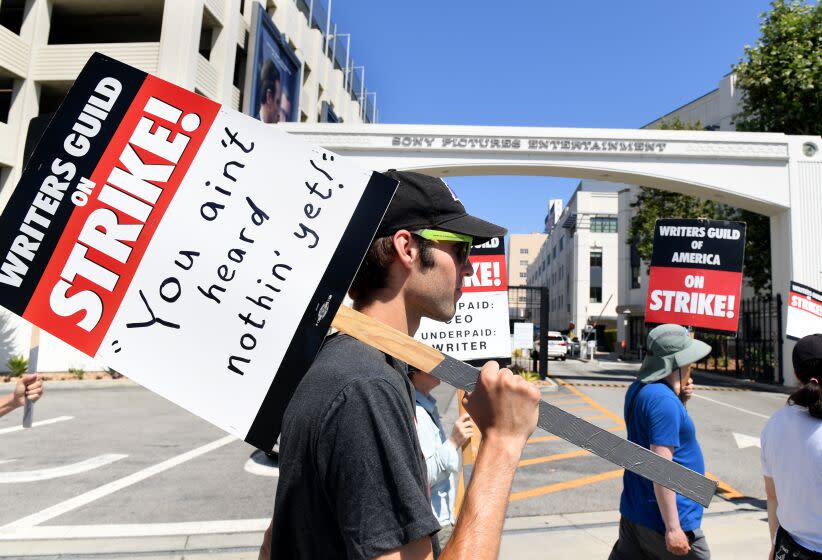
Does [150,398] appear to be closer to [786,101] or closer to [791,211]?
[791,211]

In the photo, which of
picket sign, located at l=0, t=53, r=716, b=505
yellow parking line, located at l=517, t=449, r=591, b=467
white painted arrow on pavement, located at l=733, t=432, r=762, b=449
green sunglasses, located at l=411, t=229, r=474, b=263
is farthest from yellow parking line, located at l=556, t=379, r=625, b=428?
picket sign, located at l=0, t=53, r=716, b=505

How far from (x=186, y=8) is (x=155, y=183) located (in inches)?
844

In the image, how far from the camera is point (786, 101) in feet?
66.2

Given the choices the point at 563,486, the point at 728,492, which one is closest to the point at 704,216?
the point at 728,492

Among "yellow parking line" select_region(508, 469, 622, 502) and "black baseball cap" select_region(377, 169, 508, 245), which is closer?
"black baseball cap" select_region(377, 169, 508, 245)

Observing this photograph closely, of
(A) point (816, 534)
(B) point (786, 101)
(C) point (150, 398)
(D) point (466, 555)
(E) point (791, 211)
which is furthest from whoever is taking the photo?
(B) point (786, 101)

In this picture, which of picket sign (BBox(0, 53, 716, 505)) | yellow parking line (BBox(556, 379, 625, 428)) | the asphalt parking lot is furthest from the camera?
yellow parking line (BBox(556, 379, 625, 428))

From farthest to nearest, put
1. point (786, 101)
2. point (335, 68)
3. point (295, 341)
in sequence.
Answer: point (335, 68) < point (786, 101) < point (295, 341)

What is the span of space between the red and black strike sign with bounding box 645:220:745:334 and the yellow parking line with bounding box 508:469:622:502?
230cm

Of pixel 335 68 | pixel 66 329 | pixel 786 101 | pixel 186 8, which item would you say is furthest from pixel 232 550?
pixel 335 68

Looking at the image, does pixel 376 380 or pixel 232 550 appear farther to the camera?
pixel 232 550

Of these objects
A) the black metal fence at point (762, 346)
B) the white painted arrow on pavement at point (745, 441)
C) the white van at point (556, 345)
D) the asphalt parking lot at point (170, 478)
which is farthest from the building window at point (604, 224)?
the white painted arrow on pavement at point (745, 441)

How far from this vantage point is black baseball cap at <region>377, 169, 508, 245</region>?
143 cm

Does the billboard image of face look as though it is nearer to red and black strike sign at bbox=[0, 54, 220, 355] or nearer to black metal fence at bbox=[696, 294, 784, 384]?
black metal fence at bbox=[696, 294, 784, 384]
